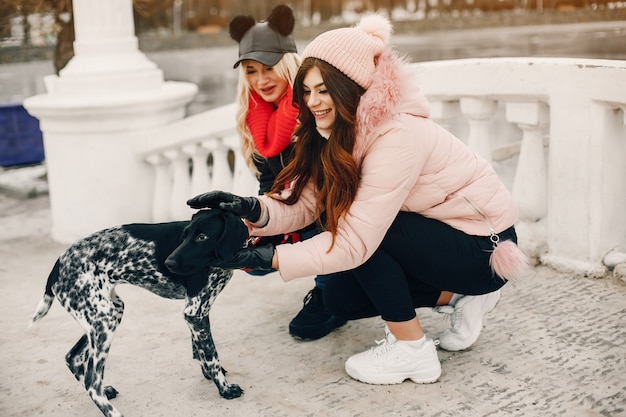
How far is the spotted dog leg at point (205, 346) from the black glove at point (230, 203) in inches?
14.4

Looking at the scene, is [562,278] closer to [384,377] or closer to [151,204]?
[384,377]

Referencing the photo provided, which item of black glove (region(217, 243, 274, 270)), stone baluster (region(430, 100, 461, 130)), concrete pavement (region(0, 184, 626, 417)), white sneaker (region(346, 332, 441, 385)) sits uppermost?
stone baluster (region(430, 100, 461, 130))

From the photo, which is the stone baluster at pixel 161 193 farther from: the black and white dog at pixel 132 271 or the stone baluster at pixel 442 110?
the black and white dog at pixel 132 271

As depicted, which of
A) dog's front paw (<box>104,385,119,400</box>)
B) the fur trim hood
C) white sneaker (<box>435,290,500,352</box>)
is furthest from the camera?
white sneaker (<box>435,290,500,352</box>)

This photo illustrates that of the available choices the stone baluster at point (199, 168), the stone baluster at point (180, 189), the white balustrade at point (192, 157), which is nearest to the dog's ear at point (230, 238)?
the white balustrade at point (192, 157)

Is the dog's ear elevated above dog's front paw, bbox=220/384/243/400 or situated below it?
above

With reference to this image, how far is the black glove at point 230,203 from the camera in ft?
9.57

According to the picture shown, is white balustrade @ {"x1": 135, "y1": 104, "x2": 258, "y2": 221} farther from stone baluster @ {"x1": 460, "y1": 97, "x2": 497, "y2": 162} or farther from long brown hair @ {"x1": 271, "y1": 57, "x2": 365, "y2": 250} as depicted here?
long brown hair @ {"x1": 271, "y1": 57, "x2": 365, "y2": 250}

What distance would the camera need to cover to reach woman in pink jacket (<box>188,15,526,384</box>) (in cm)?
311

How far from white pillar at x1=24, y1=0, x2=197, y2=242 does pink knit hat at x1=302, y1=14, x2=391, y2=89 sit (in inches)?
104

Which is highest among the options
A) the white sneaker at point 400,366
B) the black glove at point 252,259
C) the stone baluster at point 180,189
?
the black glove at point 252,259

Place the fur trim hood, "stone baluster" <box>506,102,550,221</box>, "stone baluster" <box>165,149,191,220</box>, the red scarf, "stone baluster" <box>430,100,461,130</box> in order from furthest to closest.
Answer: "stone baluster" <box>165,149,191,220</box>
"stone baluster" <box>430,100,461,130</box>
"stone baluster" <box>506,102,550,221</box>
the red scarf
the fur trim hood

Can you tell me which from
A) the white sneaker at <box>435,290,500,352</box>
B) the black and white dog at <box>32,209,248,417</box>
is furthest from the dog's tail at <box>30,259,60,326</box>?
the white sneaker at <box>435,290,500,352</box>

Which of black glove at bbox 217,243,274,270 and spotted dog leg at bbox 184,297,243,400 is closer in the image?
black glove at bbox 217,243,274,270
